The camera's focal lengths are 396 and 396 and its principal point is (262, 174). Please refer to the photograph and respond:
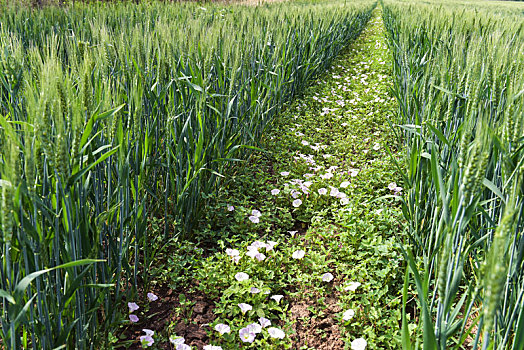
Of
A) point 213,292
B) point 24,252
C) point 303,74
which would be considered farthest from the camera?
point 303,74

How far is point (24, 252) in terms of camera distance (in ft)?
3.16

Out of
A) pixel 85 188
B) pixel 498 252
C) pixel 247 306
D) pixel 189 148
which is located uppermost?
pixel 498 252

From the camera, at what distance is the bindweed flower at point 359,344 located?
56.9 inches

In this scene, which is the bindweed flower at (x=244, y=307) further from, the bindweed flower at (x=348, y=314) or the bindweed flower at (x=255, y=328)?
the bindweed flower at (x=348, y=314)

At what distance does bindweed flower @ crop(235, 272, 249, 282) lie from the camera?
1770 mm

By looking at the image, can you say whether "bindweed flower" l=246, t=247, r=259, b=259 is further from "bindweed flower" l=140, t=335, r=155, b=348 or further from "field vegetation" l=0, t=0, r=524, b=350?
"bindweed flower" l=140, t=335, r=155, b=348

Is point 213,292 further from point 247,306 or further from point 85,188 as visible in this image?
point 85,188

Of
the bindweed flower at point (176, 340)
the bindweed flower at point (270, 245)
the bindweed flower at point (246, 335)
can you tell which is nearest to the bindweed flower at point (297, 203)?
the bindweed flower at point (270, 245)

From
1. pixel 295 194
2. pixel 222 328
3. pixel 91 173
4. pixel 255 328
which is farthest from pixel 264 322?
pixel 295 194

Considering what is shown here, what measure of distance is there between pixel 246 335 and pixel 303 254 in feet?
1.87

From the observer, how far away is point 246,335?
4.94 ft

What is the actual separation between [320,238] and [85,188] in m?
1.42

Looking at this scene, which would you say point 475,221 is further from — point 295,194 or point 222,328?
point 295,194

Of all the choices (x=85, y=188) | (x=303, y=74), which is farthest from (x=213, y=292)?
(x=303, y=74)
